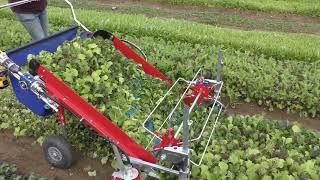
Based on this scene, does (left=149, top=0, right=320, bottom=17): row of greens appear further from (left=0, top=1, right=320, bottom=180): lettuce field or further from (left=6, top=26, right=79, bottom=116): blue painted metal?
(left=6, top=26, right=79, bottom=116): blue painted metal

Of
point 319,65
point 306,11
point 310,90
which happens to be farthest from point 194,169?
point 306,11

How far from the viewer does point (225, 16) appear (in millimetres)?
14070

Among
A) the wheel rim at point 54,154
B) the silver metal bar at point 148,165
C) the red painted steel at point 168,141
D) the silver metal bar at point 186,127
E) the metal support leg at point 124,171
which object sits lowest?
the wheel rim at point 54,154

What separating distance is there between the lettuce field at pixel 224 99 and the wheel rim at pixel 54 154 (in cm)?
41

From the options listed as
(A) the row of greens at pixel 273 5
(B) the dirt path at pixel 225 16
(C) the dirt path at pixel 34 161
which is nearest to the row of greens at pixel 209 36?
(B) the dirt path at pixel 225 16

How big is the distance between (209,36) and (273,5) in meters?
5.09

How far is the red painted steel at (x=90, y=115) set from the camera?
480cm

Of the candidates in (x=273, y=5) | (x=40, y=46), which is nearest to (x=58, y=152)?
(x=40, y=46)

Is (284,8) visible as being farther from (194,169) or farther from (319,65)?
(194,169)

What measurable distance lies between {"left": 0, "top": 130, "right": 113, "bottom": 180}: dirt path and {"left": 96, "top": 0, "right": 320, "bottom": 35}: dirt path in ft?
27.3

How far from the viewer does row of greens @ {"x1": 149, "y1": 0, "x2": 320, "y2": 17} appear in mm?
14133

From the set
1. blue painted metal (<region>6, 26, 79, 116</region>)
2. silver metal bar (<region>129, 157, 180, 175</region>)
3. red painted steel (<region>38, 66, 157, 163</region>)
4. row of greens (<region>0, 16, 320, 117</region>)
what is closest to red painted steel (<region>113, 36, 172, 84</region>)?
blue painted metal (<region>6, 26, 79, 116</region>)

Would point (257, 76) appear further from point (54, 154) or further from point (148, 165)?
point (54, 154)

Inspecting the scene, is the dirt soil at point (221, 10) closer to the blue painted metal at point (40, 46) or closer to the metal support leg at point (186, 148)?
the blue painted metal at point (40, 46)
